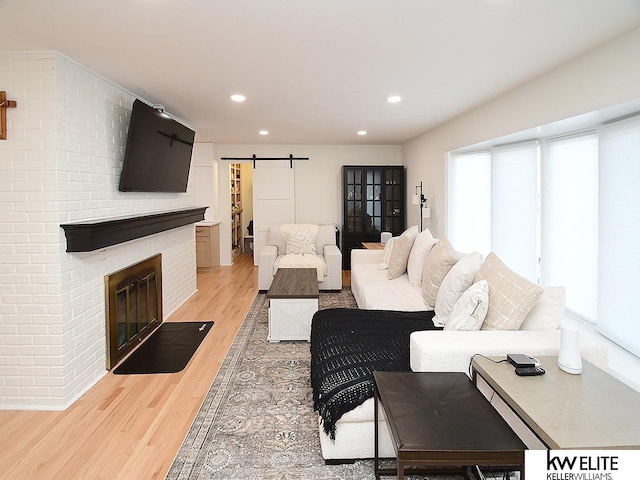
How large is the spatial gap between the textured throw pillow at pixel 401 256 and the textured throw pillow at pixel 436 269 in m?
0.83

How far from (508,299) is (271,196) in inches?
229

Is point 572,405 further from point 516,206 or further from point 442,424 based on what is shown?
point 516,206

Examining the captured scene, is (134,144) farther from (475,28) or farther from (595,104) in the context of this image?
(595,104)

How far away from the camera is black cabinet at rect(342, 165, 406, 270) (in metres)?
7.28

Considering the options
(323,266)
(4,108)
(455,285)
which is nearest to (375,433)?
(455,285)

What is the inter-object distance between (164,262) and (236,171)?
5.02 m

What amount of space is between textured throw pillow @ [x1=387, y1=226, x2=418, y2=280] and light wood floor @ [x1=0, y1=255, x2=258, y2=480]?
202 centimetres

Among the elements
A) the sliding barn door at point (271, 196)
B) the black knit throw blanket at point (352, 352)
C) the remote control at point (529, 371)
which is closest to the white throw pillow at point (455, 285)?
the black knit throw blanket at point (352, 352)

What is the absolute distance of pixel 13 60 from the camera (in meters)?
2.56

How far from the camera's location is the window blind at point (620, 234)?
2.39 meters

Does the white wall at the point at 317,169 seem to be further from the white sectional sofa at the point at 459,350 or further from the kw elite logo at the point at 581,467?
the kw elite logo at the point at 581,467

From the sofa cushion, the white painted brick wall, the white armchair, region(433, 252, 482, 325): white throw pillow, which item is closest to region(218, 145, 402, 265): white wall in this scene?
the white armchair

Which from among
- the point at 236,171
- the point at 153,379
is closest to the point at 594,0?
the point at 153,379

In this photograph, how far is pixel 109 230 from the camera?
9.67 ft
